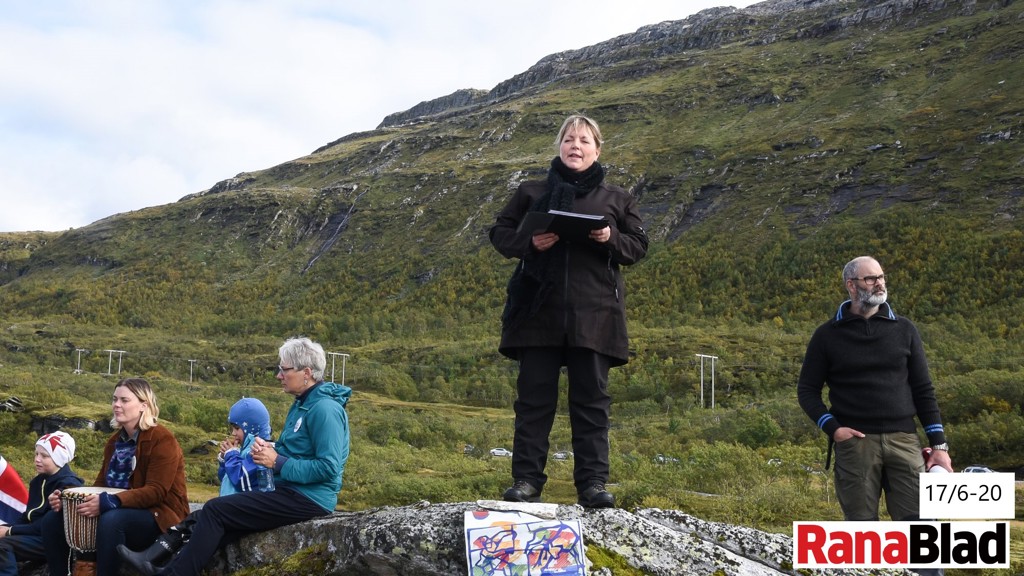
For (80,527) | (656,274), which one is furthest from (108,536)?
(656,274)

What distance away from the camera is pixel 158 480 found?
503cm

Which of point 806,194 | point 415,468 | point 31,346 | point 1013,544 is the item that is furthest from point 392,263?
point 1013,544

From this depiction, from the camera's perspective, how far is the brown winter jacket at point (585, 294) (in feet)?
14.5

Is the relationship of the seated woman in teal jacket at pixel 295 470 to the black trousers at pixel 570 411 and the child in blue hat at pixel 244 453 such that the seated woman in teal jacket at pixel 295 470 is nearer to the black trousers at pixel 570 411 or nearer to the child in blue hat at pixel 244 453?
the child in blue hat at pixel 244 453

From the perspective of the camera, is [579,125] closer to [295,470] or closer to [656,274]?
[295,470]

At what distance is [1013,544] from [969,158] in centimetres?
5338

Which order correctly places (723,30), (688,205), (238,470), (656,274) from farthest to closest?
1. (723,30)
2. (688,205)
3. (656,274)
4. (238,470)

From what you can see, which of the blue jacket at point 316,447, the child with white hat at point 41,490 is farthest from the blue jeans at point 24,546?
the blue jacket at point 316,447

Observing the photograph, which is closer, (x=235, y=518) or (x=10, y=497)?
(x=235, y=518)

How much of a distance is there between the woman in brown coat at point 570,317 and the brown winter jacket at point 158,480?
220cm

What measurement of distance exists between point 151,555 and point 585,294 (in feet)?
9.15

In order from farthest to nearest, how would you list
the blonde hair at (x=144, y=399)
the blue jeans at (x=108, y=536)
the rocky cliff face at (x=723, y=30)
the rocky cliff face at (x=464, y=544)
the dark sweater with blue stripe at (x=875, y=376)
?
the rocky cliff face at (x=723, y=30), the blonde hair at (x=144, y=399), the blue jeans at (x=108, y=536), the dark sweater with blue stripe at (x=875, y=376), the rocky cliff face at (x=464, y=544)

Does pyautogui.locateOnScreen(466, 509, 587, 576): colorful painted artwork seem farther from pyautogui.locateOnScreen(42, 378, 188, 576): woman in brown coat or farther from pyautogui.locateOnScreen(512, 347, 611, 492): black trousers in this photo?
pyautogui.locateOnScreen(42, 378, 188, 576): woman in brown coat

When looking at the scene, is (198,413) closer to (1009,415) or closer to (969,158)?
(1009,415)
